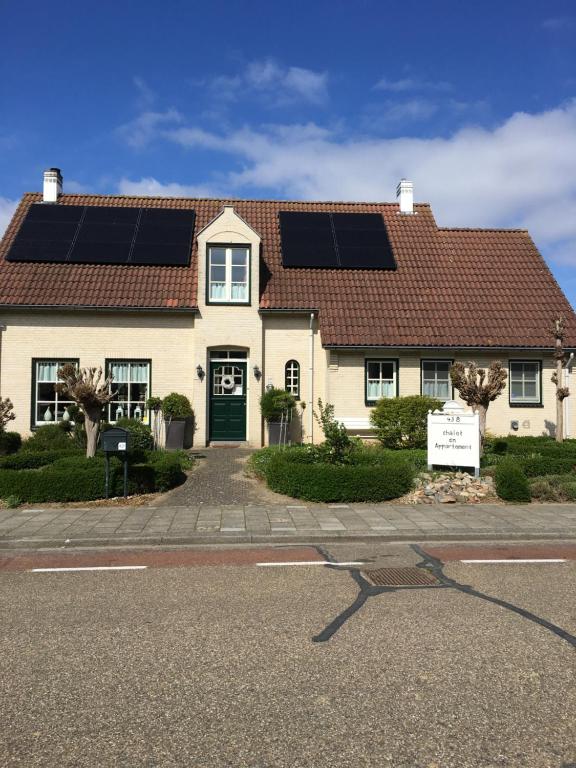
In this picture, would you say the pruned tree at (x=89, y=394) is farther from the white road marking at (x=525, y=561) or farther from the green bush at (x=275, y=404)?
the white road marking at (x=525, y=561)

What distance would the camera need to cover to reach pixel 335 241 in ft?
69.2

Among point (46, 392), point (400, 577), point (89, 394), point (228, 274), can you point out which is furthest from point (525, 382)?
point (46, 392)

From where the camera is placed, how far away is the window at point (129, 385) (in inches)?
727

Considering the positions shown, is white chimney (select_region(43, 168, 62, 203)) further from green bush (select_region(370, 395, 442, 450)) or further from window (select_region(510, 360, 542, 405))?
window (select_region(510, 360, 542, 405))

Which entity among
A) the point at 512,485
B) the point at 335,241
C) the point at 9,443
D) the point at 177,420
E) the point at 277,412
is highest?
the point at 335,241

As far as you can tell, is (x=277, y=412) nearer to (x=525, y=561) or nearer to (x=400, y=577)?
(x=525, y=561)

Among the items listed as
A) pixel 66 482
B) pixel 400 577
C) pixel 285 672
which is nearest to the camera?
pixel 285 672

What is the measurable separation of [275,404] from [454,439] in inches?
236

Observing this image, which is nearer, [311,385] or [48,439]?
[48,439]


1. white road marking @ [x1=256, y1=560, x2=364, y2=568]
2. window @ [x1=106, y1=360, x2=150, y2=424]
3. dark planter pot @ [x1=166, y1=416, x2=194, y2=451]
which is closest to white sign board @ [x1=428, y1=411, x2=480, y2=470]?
white road marking @ [x1=256, y1=560, x2=364, y2=568]

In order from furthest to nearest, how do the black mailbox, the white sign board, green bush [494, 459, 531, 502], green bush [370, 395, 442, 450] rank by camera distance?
1. green bush [370, 395, 442, 450]
2. the white sign board
3. green bush [494, 459, 531, 502]
4. the black mailbox

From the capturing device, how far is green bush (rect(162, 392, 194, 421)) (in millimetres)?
17609

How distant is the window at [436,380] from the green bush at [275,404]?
418cm

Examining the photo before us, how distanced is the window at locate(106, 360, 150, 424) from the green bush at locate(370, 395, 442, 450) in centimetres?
704
